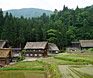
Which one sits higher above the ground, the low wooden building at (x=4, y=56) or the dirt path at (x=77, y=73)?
the low wooden building at (x=4, y=56)

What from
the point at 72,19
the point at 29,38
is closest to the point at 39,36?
the point at 29,38

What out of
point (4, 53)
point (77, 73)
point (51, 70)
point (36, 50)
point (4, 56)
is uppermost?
point (4, 53)

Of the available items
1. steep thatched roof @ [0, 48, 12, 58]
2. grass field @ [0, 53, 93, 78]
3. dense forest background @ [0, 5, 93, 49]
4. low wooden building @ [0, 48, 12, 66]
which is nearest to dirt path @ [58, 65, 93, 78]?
grass field @ [0, 53, 93, 78]

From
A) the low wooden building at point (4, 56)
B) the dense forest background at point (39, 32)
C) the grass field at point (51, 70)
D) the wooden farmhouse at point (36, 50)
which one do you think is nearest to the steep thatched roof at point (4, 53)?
the low wooden building at point (4, 56)

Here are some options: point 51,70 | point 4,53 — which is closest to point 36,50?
point 4,53

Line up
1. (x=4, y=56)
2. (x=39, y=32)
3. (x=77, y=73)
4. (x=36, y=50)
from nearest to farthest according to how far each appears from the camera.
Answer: (x=77, y=73), (x=4, y=56), (x=36, y=50), (x=39, y=32)

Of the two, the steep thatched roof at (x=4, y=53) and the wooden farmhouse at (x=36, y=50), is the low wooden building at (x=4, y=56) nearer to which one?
the steep thatched roof at (x=4, y=53)

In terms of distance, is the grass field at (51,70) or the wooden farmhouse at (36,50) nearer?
the grass field at (51,70)

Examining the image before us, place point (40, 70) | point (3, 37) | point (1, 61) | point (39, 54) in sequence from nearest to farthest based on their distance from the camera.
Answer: point (40, 70), point (1, 61), point (39, 54), point (3, 37)

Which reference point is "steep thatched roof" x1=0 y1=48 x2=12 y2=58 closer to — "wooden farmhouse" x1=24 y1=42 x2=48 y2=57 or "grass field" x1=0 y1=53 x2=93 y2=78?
"grass field" x1=0 y1=53 x2=93 y2=78

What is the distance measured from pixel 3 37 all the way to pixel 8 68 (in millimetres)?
30042

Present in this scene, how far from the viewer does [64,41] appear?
63.8 m

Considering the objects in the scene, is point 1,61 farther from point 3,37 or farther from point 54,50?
point 54,50

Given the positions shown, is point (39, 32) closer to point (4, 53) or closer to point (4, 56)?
point (4, 53)
